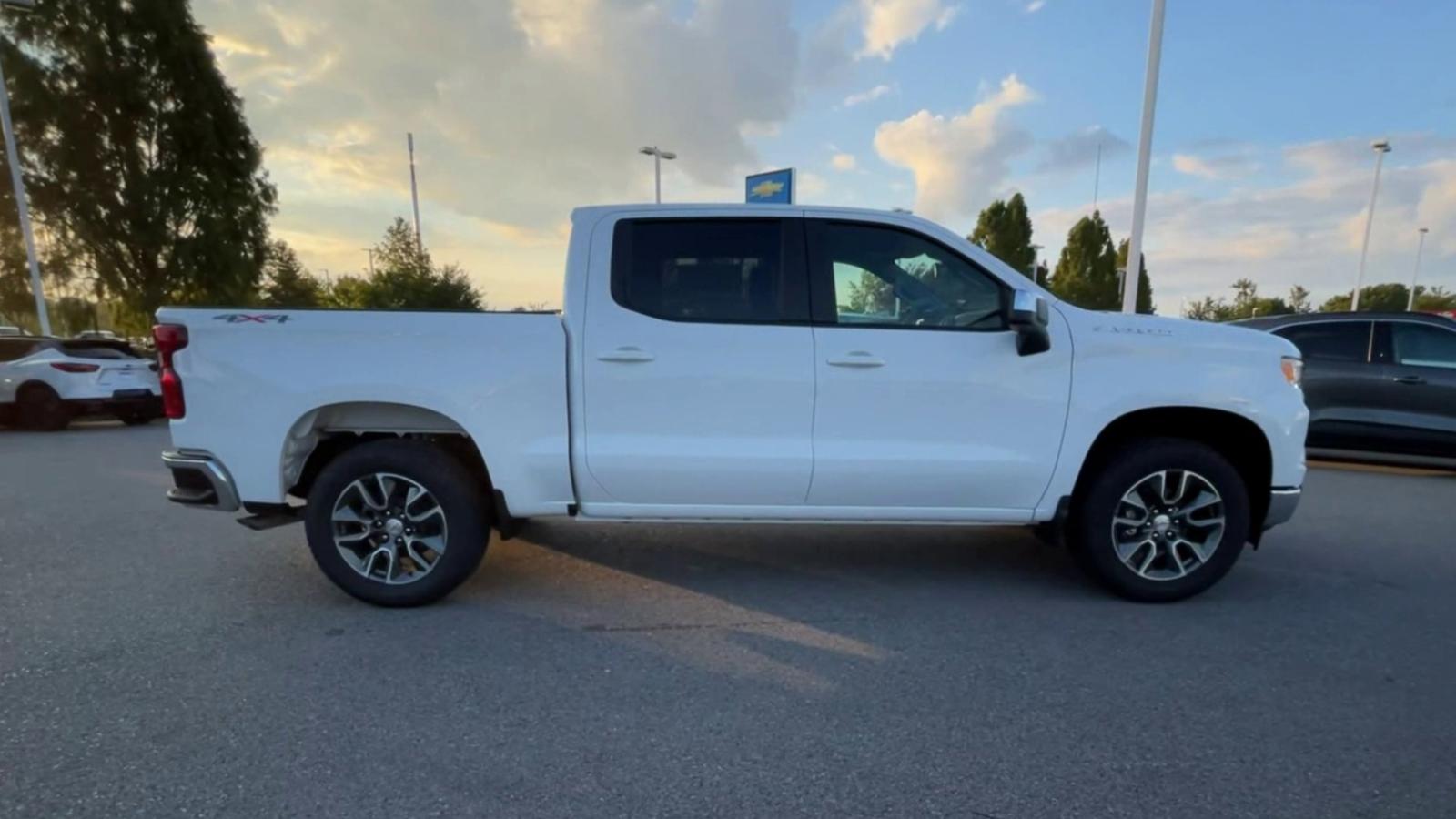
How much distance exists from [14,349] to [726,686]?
44.8 feet

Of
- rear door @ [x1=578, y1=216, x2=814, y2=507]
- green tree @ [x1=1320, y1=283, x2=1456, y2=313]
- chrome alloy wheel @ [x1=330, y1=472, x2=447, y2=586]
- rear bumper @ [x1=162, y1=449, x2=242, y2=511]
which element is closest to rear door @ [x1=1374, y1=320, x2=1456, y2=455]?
rear door @ [x1=578, y1=216, x2=814, y2=507]

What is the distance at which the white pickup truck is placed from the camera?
11.1 feet

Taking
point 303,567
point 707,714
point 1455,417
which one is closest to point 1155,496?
point 707,714

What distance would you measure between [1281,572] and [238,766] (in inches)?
209

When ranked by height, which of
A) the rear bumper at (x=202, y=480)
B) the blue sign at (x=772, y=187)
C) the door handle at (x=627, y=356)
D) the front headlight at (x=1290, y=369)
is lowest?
the rear bumper at (x=202, y=480)

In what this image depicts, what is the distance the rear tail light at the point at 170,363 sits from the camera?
3.34 metres

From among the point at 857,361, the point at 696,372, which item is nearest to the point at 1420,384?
the point at 857,361

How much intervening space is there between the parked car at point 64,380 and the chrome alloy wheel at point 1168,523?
13.5 m

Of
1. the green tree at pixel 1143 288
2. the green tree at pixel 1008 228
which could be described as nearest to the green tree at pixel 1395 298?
the green tree at pixel 1143 288

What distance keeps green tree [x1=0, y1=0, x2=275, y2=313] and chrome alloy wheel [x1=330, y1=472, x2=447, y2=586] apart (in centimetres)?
2361

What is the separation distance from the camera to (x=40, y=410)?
10445mm

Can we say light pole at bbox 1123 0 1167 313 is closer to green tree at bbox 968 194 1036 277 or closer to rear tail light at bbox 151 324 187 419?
rear tail light at bbox 151 324 187 419

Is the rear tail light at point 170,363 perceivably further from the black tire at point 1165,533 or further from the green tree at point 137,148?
the green tree at point 137,148

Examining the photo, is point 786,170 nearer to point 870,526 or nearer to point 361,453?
point 870,526
